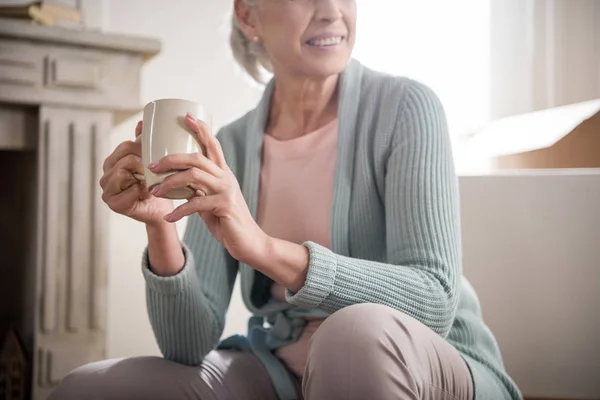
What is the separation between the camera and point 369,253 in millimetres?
979

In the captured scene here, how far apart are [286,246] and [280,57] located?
39cm

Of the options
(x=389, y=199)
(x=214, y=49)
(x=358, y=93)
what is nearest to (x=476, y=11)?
(x=214, y=49)

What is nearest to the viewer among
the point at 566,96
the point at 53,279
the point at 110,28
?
the point at 53,279

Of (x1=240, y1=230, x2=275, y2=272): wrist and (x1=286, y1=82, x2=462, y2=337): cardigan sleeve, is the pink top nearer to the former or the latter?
(x1=286, y1=82, x2=462, y2=337): cardigan sleeve

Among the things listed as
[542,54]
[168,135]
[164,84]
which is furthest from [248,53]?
[542,54]

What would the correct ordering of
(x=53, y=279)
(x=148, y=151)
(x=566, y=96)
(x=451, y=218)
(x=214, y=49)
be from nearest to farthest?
(x=148, y=151), (x=451, y=218), (x=53, y=279), (x=214, y=49), (x=566, y=96)

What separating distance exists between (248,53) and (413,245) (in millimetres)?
551

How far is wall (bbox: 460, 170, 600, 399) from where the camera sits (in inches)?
52.3

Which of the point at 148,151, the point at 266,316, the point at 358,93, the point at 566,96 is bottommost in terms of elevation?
the point at 266,316

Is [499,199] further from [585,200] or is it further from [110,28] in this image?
[110,28]

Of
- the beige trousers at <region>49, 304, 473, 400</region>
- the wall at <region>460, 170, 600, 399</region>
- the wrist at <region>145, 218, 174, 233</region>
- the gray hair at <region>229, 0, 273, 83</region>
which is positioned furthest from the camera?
the wall at <region>460, 170, 600, 399</region>

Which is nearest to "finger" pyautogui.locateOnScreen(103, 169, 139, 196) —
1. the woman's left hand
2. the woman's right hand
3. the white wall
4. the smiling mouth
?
the woman's right hand

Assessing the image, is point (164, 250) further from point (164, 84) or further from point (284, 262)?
point (164, 84)

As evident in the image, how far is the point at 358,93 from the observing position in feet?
3.36
